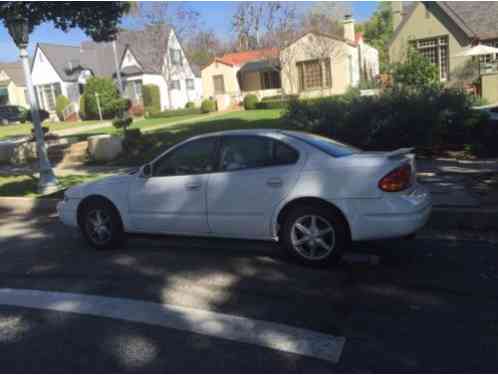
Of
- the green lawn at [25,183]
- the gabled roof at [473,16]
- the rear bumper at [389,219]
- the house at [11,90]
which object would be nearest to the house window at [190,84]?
the house at [11,90]

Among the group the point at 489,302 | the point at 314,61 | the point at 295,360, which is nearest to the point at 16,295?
the point at 295,360

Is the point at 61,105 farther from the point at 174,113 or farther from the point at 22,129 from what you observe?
the point at 174,113

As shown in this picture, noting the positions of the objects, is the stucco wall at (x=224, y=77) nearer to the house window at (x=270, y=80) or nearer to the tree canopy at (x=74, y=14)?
the house window at (x=270, y=80)

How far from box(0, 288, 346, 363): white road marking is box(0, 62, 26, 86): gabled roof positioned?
189ft

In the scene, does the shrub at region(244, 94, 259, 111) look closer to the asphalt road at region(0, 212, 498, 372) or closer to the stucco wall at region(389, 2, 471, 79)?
the stucco wall at region(389, 2, 471, 79)

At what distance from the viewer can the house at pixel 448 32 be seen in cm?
2892

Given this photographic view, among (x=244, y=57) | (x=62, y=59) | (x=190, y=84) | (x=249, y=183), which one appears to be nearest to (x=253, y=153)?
(x=249, y=183)

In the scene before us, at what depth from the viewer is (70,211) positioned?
678 cm

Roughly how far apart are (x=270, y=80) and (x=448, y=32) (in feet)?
55.2

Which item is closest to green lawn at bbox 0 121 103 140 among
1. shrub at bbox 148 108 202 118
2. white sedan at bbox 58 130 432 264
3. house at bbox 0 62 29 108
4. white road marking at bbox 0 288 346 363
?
shrub at bbox 148 108 202 118

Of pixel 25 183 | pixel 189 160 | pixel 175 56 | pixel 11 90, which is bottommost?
pixel 25 183

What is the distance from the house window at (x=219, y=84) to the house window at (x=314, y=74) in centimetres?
812

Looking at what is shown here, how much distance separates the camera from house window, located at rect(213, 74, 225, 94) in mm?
43719

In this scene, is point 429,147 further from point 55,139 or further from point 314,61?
point 314,61
